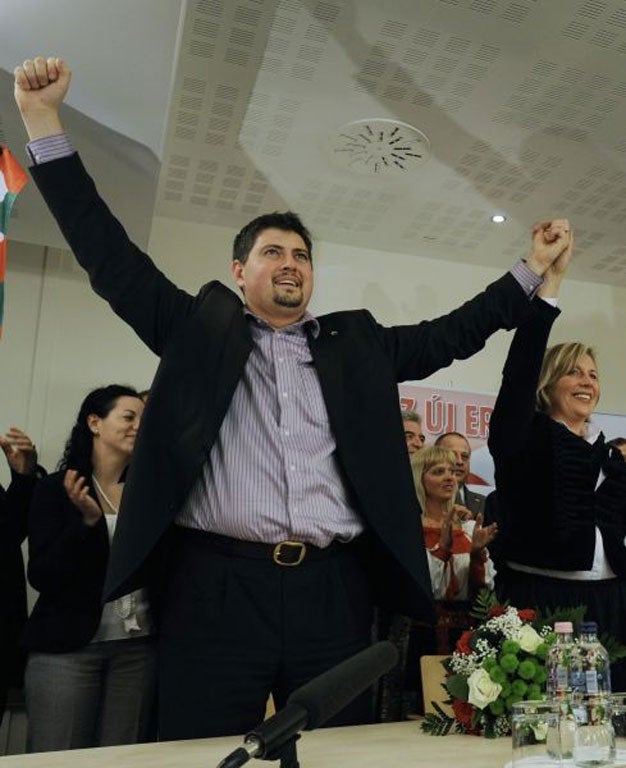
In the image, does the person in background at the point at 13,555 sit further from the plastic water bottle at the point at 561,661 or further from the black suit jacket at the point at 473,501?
the black suit jacket at the point at 473,501

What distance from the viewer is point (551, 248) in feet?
5.85

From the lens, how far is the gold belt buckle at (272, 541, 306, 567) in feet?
4.80

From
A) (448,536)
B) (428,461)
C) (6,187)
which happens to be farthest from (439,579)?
(6,187)

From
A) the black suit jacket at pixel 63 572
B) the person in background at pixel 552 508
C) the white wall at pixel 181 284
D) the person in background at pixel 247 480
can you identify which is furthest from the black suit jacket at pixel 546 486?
the white wall at pixel 181 284

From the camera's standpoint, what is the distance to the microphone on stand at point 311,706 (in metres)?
0.66

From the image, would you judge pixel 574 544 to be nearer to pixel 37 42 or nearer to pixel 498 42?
pixel 498 42

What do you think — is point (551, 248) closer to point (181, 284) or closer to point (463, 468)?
point (463, 468)

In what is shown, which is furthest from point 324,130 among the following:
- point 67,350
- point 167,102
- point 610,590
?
point 610,590

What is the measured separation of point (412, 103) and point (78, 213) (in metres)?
1.90

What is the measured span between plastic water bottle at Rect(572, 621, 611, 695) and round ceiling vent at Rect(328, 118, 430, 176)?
2412mm

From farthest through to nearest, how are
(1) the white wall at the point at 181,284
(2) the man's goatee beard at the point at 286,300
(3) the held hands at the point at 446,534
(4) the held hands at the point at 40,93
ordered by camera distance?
(1) the white wall at the point at 181,284
(3) the held hands at the point at 446,534
(2) the man's goatee beard at the point at 286,300
(4) the held hands at the point at 40,93

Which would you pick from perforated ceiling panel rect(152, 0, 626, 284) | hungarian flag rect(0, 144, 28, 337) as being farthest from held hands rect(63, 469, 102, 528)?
perforated ceiling panel rect(152, 0, 626, 284)

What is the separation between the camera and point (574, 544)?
6.37 feet

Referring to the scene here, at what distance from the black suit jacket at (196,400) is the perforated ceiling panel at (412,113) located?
134cm
